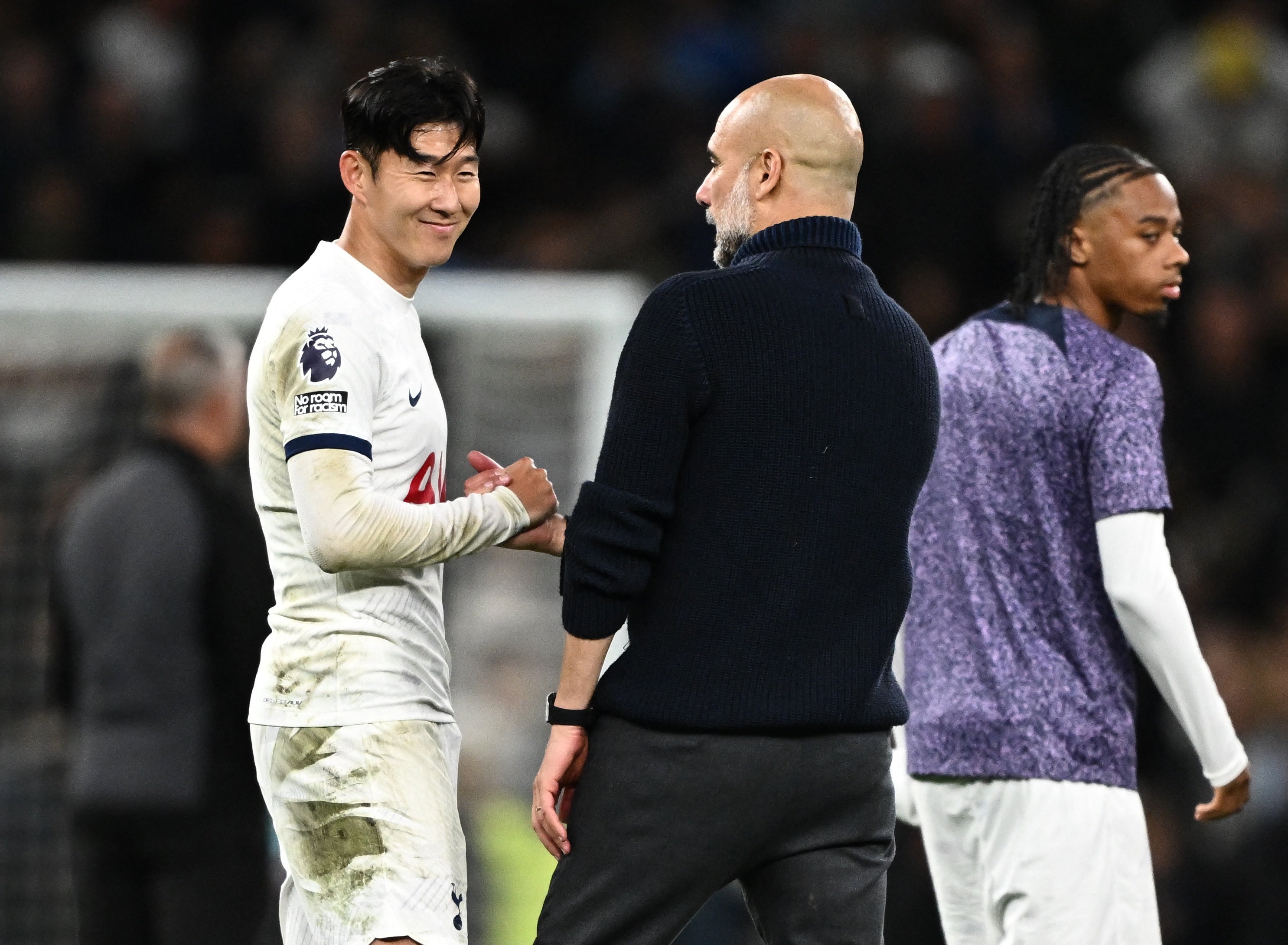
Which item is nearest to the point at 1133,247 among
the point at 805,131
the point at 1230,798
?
the point at 805,131

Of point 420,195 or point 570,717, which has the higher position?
point 420,195

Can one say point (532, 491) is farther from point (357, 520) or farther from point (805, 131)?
point (805, 131)

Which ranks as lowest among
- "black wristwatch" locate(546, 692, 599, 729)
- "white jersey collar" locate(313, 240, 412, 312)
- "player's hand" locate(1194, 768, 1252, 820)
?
"player's hand" locate(1194, 768, 1252, 820)

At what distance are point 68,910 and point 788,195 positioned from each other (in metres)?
4.64

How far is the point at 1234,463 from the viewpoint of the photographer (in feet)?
25.3

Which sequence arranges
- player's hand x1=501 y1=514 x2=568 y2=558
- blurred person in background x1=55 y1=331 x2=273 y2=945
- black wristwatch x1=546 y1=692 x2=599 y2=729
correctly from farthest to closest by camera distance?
blurred person in background x1=55 y1=331 x2=273 y2=945, player's hand x1=501 y1=514 x2=568 y2=558, black wristwatch x1=546 y1=692 x2=599 y2=729

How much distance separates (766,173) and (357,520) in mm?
899

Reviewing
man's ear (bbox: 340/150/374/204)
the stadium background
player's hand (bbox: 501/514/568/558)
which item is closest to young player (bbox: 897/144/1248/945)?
player's hand (bbox: 501/514/568/558)

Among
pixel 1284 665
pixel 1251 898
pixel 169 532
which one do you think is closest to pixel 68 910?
pixel 169 532

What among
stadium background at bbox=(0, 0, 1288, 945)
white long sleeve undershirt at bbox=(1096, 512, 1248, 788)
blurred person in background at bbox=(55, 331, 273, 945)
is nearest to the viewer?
white long sleeve undershirt at bbox=(1096, 512, 1248, 788)

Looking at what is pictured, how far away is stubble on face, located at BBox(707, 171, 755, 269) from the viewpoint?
311 cm

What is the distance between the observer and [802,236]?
305 cm

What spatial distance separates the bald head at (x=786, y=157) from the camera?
3.08 m

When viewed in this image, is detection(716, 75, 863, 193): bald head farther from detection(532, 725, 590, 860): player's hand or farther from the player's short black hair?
detection(532, 725, 590, 860): player's hand
